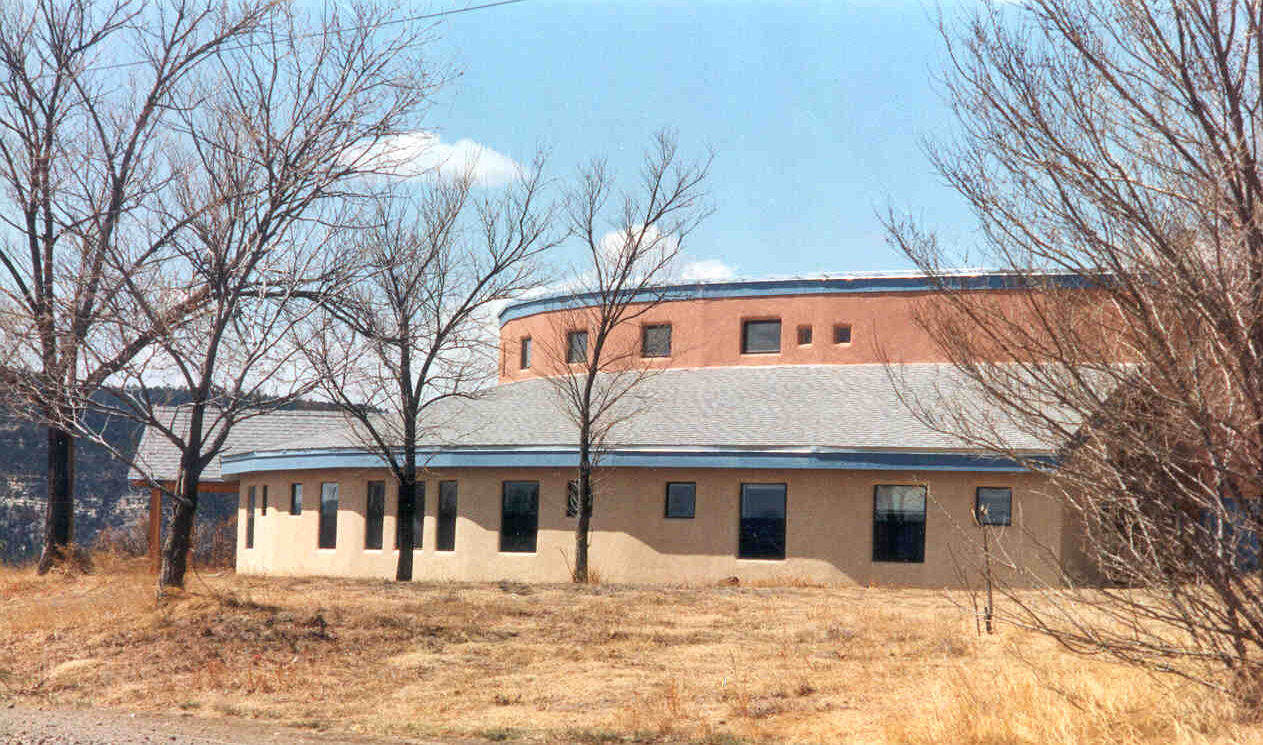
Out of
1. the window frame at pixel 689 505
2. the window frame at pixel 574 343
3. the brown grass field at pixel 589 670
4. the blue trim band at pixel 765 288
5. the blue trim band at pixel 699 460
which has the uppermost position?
the blue trim band at pixel 765 288

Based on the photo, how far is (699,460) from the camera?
26.5 metres

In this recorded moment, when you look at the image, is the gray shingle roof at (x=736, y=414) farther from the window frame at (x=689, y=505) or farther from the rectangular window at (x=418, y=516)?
the rectangular window at (x=418, y=516)

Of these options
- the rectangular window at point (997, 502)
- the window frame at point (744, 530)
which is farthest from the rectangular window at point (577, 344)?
the rectangular window at point (997, 502)

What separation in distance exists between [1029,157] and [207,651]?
35.6 feet

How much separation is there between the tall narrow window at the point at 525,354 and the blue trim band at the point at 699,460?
7.14m

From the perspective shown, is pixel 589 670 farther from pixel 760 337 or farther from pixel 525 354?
pixel 525 354

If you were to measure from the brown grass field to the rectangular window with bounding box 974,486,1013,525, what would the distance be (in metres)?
4.41

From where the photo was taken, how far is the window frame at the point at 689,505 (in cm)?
2712

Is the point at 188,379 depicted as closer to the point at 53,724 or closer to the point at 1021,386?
the point at 53,724

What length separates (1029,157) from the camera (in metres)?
9.58

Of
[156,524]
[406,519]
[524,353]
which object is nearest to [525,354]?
[524,353]

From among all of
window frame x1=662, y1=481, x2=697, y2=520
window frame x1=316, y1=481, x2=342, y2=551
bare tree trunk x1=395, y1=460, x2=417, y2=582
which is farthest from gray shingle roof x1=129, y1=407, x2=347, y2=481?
window frame x1=662, y1=481, x2=697, y2=520

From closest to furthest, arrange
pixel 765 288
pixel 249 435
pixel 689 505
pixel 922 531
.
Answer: pixel 922 531 < pixel 689 505 < pixel 765 288 < pixel 249 435

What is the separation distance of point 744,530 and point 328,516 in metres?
10.8
